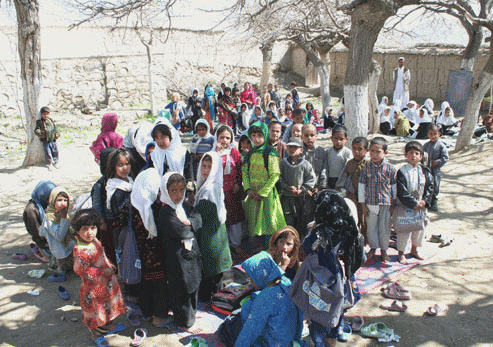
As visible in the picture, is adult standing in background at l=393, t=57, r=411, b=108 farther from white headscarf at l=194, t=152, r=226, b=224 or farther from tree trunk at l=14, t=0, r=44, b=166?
white headscarf at l=194, t=152, r=226, b=224

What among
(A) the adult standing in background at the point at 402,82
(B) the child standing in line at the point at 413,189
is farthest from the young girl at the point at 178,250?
(A) the adult standing in background at the point at 402,82

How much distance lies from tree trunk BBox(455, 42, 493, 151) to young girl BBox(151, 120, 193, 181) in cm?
599

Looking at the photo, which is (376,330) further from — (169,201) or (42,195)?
(42,195)

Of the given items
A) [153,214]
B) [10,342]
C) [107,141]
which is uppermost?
[107,141]

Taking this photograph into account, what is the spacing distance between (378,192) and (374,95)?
23.9 ft

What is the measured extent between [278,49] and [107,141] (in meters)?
17.9

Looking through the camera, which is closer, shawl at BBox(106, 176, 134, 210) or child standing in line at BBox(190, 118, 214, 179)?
shawl at BBox(106, 176, 134, 210)

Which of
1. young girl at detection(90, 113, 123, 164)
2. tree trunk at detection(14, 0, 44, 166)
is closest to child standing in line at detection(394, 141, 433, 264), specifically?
young girl at detection(90, 113, 123, 164)

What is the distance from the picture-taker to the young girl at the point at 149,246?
331cm

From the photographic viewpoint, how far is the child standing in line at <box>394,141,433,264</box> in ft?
14.0

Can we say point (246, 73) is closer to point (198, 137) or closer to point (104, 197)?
Result: point (198, 137)

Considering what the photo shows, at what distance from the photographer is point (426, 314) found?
3502 millimetres

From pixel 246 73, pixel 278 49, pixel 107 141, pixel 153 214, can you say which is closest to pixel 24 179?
pixel 107 141

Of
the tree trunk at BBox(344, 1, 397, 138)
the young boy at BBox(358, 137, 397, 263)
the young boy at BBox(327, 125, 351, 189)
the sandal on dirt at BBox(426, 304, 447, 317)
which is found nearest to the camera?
the sandal on dirt at BBox(426, 304, 447, 317)
